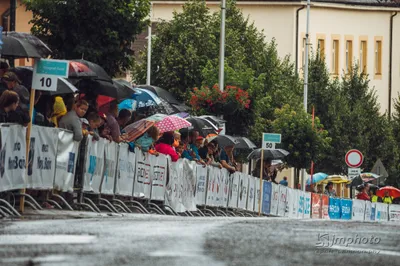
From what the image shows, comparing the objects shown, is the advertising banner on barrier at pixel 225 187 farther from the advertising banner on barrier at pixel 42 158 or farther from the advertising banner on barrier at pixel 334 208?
the advertising banner on barrier at pixel 334 208

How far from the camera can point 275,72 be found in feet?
221

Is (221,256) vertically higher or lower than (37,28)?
Result: lower

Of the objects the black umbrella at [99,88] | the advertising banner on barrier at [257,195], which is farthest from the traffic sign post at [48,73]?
the advertising banner on barrier at [257,195]

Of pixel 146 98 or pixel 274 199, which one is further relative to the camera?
pixel 274 199

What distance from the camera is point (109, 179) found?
22062 mm

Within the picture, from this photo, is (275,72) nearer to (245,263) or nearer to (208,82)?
(208,82)

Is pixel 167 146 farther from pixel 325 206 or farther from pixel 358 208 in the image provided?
pixel 358 208

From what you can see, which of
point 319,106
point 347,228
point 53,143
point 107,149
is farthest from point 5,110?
point 319,106

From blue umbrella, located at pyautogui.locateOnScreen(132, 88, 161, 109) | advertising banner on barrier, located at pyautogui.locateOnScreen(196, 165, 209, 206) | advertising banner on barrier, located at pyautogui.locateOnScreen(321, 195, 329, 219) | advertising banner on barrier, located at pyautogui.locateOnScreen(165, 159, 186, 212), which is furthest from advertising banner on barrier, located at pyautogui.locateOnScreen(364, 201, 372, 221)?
advertising banner on barrier, located at pyautogui.locateOnScreen(165, 159, 186, 212)

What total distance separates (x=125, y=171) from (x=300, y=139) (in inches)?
1386

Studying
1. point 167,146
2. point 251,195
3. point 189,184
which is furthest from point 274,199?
point 167,146

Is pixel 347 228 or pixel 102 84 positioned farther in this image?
pixel 102 84

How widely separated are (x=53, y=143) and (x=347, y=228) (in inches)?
455

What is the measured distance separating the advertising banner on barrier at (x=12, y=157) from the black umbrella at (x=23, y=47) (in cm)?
202
